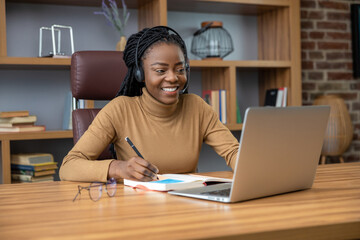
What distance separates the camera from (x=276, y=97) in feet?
11.4

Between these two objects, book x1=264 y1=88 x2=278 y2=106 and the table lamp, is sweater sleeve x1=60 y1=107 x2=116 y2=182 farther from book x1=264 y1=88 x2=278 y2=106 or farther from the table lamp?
book x1=264 y1=88 x2=278 y2=106

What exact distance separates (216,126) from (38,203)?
89 cm

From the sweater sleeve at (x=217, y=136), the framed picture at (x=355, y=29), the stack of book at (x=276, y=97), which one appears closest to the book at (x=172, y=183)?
the sweater sleeve at (x=217, y=136)

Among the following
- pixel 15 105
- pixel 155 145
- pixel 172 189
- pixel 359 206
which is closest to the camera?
pixel 359 206

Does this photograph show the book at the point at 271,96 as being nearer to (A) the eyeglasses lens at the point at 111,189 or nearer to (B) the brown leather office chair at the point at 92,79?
(B) the brown leather office chair at the point at 92,79

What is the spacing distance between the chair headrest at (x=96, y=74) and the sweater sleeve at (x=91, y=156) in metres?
0.30

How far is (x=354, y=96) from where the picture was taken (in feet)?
12.8

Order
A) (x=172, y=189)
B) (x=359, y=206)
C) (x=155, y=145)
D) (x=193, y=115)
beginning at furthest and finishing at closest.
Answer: (x=193, y=115) → (x=155, y=145) → (x=172, y=189) → (x=359, y=206)

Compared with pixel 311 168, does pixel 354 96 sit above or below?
above

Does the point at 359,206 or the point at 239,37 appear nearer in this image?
the point at 359,206

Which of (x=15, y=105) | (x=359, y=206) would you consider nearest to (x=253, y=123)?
(x=359, y=206)

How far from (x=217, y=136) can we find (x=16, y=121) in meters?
1.46

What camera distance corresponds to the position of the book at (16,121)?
2.74 metres

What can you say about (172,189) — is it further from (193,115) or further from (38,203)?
(193,115)
